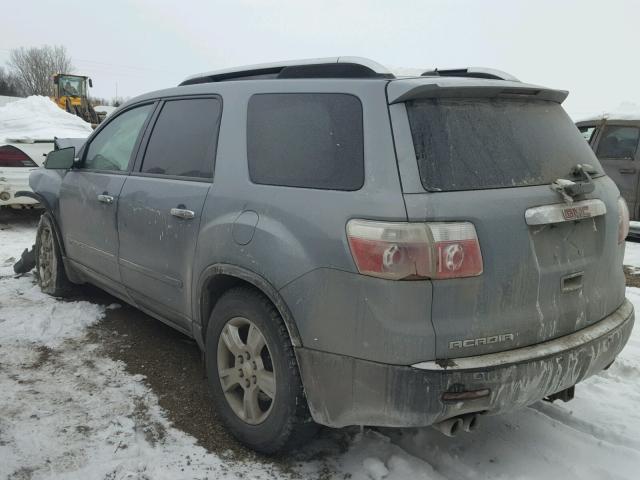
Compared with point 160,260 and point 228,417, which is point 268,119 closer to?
point 160,260

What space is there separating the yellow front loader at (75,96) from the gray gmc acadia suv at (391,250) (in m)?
25.3

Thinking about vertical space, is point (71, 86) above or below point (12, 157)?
above

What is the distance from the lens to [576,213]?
2.38 metres

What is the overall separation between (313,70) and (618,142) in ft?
24.4

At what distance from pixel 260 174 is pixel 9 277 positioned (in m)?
4.15

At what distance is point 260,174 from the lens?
8.81 feet

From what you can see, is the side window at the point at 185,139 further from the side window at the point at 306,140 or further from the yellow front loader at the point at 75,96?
the yellow front loader at the point at 75,96

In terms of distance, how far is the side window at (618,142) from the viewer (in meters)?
8.33

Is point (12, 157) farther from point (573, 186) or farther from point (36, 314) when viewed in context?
point (573, 186)

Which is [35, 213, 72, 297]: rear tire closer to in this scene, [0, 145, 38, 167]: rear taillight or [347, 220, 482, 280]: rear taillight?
[0, 145, 38, 167]: rear taillight

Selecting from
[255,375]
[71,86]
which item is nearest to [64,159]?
[255,375]

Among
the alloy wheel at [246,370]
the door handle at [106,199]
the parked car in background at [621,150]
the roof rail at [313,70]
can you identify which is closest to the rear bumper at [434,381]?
the alloy wheel at [246,370]

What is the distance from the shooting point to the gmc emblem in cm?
234

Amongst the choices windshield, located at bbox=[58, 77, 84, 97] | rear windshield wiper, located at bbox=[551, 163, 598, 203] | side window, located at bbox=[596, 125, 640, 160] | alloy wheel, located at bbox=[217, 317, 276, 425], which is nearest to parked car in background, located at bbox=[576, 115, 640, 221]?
side window, located at bbox=[596, 125, 640, 160]
